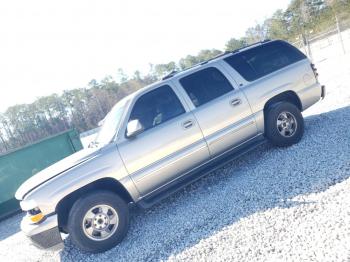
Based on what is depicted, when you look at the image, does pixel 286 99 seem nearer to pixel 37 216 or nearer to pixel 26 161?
pixel 37 216

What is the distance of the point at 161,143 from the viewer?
4.68 m

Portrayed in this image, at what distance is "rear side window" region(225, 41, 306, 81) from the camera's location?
5.62m

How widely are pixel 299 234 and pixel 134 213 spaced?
3.05 meters

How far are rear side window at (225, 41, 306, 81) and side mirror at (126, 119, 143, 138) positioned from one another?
7.16ft

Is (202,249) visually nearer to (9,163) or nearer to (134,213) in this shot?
(134,213)

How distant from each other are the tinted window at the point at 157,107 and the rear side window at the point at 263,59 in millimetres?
1396

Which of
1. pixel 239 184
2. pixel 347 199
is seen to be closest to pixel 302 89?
pixel 239 184

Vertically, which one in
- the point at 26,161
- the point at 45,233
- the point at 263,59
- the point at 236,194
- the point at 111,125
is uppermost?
the point at 263,59

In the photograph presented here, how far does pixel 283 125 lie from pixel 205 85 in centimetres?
166

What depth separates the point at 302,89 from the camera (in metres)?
5.87

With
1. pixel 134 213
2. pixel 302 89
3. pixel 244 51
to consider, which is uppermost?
pixel 244 51

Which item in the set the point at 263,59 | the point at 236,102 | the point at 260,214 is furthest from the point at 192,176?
the point at 263,59

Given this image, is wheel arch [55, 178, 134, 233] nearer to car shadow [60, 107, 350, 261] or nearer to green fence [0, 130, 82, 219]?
car shadow [60, 107, 350, 261]

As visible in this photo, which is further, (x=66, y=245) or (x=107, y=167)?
(x=66, y=245)
